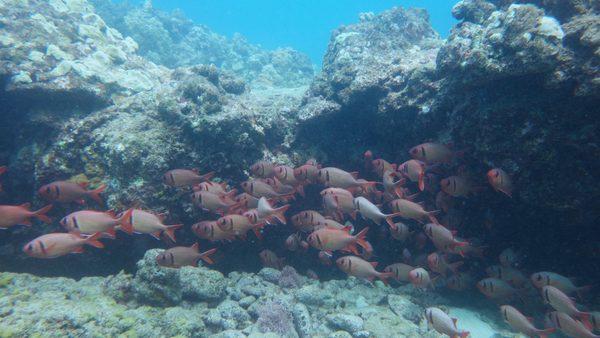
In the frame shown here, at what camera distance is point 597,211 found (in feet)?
17.2

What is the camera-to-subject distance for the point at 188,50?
26.2 m

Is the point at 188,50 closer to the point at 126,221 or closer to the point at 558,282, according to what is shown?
the point at 126,221

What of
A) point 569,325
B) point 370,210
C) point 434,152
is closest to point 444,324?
point 569,325

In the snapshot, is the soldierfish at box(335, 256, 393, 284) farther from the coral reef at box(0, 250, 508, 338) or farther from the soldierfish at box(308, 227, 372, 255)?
the coral reef at box(0, 250, 508, 338)

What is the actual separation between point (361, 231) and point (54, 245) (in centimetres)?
473

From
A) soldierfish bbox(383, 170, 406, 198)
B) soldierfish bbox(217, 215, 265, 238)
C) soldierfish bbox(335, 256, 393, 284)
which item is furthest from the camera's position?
soldierfish bbox(383, 170, 406, 198)

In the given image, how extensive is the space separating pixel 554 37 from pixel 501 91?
1.07 meters

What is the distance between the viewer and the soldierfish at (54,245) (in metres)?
4.30

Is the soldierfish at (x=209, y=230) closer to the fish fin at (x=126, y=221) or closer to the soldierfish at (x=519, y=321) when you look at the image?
the fish fin at (x=126, y=221)

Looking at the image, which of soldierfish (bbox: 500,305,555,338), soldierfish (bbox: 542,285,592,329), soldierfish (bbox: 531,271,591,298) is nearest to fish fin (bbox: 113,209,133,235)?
soldierfish (bbox: 500,305,555,338)

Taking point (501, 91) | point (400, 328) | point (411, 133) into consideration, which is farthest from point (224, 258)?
point (501, 91)

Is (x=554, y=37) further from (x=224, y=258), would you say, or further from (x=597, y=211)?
(x=224, y=258)

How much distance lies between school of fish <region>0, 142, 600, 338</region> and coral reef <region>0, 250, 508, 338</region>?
549mm

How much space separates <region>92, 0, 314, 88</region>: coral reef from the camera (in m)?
23.5
